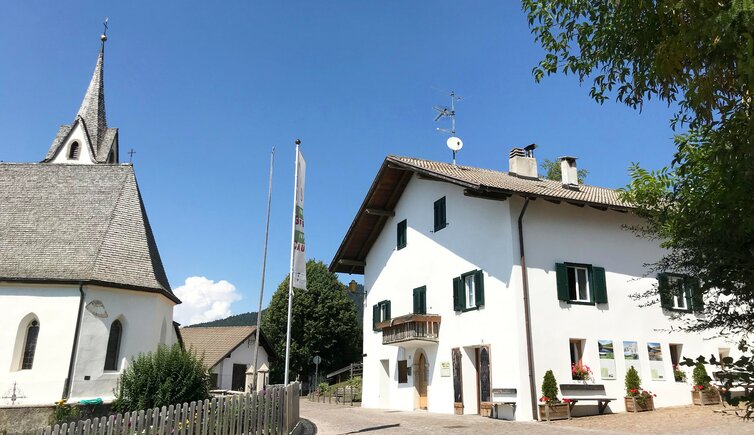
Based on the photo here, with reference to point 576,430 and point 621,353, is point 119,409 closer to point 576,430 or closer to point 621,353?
point 576,430

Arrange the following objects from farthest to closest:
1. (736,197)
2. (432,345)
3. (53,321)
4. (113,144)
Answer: (113,144) → (432,345) → (53,321) → (736,197)

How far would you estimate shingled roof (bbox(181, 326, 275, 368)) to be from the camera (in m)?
36.4

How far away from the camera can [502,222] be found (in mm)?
17672

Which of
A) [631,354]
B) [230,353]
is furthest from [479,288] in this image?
[230,353]

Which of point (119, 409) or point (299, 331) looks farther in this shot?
point (299, 331)

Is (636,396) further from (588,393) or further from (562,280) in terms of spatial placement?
(562,280)

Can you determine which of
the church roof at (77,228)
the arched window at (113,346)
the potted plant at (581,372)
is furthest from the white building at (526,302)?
the church roof at (77,228)

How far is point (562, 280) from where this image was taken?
17359mm

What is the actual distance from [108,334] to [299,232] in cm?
879

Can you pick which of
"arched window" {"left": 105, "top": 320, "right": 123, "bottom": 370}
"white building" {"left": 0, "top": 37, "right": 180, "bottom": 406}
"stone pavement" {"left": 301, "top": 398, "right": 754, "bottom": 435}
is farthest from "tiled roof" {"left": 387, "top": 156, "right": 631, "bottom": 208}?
"arched window" {"left": 105, "top": 320, "right": 123, "bottom": 370}

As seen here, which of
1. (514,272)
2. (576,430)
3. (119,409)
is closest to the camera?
(576,430)

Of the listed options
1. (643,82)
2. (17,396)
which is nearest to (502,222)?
(643,82)

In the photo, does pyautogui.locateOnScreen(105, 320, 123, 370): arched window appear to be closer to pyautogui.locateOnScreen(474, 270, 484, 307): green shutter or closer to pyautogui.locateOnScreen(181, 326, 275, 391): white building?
pyautogui.locateOnScreen(474, 270, 484, 307): green shutter

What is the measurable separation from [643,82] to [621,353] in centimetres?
1372
